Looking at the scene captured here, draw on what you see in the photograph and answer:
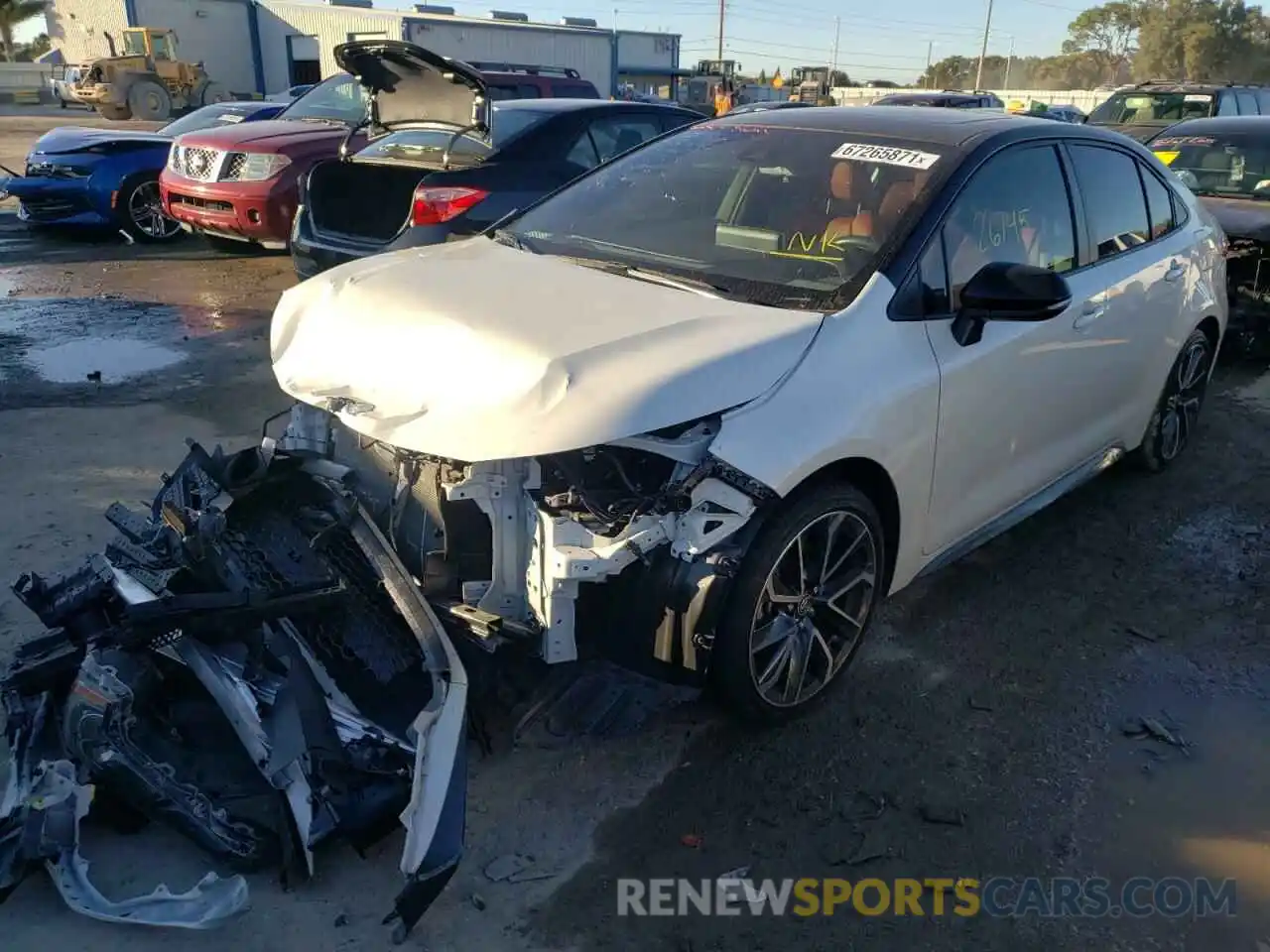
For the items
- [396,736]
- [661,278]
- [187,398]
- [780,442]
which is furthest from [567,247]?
[187,398]

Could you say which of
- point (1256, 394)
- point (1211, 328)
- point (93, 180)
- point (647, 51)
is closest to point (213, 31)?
point (647, 51)

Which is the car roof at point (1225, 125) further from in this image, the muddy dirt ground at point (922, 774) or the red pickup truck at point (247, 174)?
the red pickup truck at point (247, 174)

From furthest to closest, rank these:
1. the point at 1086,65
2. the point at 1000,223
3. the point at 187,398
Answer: the point at 1086,65, the point at 187,398, the point at 1000,223

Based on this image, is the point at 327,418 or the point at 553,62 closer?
the point at 327,418

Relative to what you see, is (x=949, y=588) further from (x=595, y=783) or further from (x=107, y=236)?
(x=107, y=236)

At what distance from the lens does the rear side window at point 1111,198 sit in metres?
4.06

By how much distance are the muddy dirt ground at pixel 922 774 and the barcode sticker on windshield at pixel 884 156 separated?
5.52 feet

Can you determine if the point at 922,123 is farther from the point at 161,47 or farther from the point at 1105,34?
the point at 1105,34

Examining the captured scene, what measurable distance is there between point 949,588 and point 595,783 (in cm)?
191

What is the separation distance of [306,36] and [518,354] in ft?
145

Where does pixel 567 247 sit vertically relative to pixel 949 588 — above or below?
above

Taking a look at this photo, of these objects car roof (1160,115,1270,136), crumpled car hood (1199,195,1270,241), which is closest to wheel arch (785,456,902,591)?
crumpled car hood (1199,195,1270,241)

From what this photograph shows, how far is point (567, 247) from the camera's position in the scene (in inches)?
144

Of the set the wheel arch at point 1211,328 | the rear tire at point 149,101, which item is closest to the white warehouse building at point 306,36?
the rear tire at point 149,101
